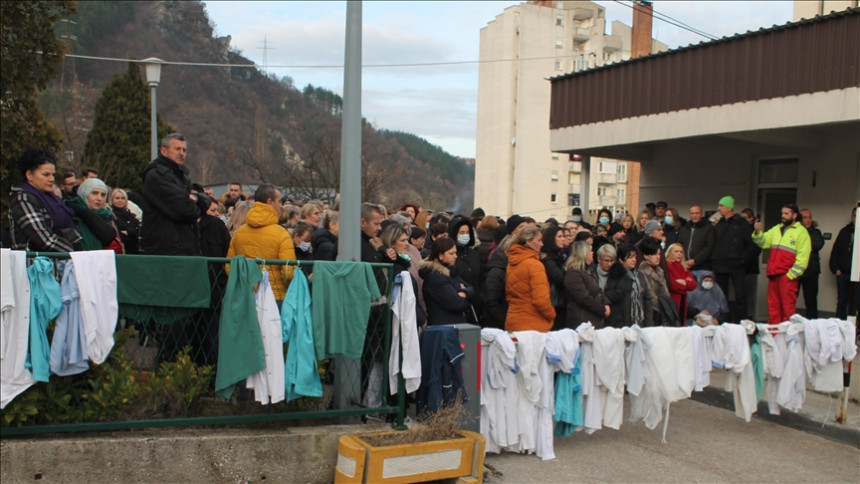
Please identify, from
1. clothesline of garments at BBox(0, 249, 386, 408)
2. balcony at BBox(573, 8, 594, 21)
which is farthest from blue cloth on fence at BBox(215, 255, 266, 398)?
balcony at BBox(573, 8, 594, 21)

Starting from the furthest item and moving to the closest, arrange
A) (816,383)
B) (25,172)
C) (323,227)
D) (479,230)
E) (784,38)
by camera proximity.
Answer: (784,38) < (479,230) < (816,383) < (323,227) < (25,172)

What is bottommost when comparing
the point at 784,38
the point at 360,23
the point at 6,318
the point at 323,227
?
the point at 6,318

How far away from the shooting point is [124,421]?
5.32 metres

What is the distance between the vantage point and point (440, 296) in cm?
714

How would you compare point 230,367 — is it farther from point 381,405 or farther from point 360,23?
point 360,23

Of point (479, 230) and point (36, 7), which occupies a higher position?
point (36, 7)

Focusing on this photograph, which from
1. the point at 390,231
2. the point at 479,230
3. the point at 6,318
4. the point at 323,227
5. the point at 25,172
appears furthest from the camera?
the point at 479,230

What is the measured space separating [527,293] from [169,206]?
11.5 feet

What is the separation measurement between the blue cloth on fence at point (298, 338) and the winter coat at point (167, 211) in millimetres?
1351

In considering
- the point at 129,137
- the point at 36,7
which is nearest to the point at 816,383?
the point at 36,7

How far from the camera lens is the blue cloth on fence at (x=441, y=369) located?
6.21 metres

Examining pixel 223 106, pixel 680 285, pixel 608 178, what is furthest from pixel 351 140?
pixel 608 178

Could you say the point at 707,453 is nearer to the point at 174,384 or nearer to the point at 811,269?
the point at 174,384

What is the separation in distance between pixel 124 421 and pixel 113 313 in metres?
0.78
